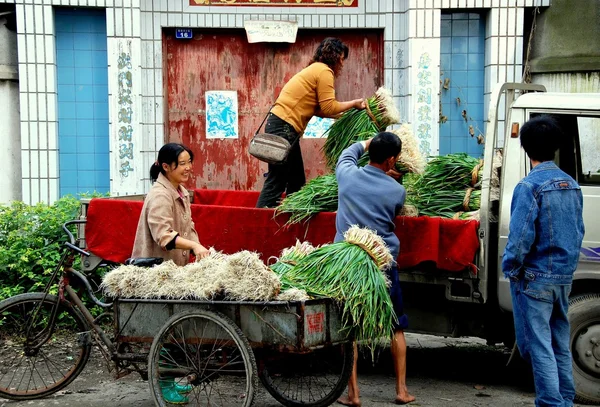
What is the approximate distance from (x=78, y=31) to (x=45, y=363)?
201 inches

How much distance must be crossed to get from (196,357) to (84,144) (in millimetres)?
Result: 5481

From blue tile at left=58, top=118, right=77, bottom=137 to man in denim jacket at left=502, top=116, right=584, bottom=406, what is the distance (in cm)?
644

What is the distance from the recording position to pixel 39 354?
5.50 metres

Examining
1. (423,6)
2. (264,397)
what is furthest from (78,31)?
(264,397)

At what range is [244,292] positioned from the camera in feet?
14.8

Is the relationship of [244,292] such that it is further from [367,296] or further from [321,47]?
[321,47]

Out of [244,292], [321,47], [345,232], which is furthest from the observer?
[321,47]

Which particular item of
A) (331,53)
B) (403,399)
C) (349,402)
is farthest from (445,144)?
(349,402)

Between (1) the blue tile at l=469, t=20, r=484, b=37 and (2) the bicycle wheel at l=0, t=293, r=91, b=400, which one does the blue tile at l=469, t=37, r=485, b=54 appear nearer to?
(1) the blue tile at l=469, t=20, r=484, b=37

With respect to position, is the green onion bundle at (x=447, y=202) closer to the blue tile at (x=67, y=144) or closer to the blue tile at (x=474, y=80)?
the blue tile at (x=474, y=80)

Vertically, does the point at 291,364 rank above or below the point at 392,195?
below

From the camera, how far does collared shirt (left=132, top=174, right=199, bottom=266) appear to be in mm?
5102

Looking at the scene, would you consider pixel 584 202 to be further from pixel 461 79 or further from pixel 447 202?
pixel 461 79

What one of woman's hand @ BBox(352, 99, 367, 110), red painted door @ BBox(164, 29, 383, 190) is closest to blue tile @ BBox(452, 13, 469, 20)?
red painted door @ BBox(164, 29, 383, 190)
